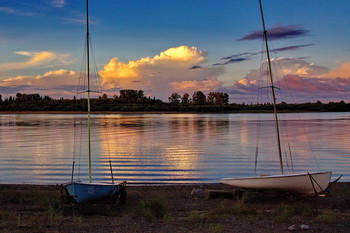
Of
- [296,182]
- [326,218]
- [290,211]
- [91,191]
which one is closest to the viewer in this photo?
[326,218]

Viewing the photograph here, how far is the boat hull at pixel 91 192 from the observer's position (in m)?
13.2

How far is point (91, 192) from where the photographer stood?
13.3m

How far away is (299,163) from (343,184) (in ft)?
31.2

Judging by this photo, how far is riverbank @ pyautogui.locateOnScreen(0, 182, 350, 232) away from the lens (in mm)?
10562

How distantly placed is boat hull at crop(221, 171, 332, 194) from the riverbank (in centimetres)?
44

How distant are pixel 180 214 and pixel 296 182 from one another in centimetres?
454

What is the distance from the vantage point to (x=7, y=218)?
454 inches

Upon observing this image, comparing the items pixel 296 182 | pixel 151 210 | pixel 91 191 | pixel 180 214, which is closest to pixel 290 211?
pixel 296 182

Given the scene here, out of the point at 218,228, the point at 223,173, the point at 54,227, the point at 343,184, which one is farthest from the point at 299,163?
the point at 54,227

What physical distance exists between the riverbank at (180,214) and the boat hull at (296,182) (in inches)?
17.5

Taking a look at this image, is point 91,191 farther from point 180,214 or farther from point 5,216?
point 180,214

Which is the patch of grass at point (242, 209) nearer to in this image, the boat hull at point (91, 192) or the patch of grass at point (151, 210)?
the patch of grass at point (151, 210)

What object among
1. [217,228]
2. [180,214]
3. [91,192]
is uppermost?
[91,192]

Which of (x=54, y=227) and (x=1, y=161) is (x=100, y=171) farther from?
(x=54, y=227)
